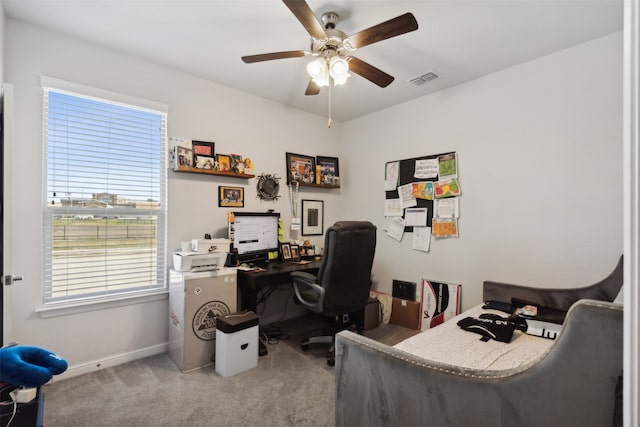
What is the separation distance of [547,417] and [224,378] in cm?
205

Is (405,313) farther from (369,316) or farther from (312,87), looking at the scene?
(312,87)

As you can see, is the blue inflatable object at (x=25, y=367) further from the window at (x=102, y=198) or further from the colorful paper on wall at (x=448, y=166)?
the colorful paper on wall at (x=448, y=166)

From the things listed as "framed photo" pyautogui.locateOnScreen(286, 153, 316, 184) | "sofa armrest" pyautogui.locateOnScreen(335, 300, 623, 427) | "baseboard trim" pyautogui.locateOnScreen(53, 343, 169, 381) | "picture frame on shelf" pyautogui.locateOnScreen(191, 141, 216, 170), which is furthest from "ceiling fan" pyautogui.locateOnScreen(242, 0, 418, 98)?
"baseboard trim" pyautogui.locateOnScreen(53, 343, 169, 381)

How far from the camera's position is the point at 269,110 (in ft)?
10.8

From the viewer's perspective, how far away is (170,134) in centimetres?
261

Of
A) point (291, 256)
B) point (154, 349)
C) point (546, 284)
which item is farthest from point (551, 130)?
point (154, 349)

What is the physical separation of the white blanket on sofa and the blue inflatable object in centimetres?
148

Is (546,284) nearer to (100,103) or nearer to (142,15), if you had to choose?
(142,15)

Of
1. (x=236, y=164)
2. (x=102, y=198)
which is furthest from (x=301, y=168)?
(x=102, y=198)

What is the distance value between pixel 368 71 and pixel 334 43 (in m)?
0.35

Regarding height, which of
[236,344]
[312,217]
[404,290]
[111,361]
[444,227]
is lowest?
[111,361]

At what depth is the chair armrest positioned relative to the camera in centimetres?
231

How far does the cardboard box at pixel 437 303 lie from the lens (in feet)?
9.29

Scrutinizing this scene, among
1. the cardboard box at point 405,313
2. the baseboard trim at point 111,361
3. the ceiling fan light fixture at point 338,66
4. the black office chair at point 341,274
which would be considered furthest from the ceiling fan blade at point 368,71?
the baseboard trim at point 111,361
